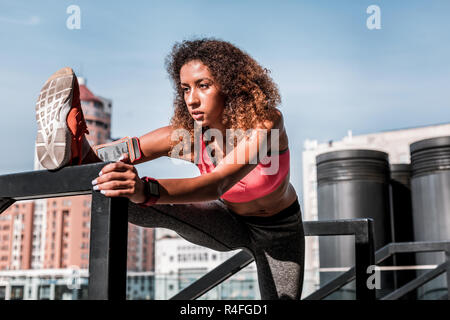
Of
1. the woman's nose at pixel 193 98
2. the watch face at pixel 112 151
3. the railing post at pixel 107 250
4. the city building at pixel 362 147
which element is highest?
the city building at pixel 362 147

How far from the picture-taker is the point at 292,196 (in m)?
1.74

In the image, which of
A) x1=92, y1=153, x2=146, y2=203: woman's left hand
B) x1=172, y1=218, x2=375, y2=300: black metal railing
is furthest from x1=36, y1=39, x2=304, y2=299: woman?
x1=172, y1=218, x2=375, y2=300: black metal railing

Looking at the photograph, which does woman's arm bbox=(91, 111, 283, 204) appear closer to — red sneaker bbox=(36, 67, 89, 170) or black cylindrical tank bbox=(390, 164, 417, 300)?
red sneaker bbox=(36, 67, 89, 170)

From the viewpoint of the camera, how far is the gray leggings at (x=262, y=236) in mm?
1633

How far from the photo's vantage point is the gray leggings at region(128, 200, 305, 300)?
5.36ft

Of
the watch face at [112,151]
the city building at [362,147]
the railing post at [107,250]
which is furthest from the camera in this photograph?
the city building at [362,147]

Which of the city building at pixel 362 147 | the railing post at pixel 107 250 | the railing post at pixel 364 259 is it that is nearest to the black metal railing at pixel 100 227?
the railing post at pixel 107 250

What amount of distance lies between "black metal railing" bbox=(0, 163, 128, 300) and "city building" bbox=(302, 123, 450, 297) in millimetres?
13496

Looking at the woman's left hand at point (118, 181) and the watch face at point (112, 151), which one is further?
the watch face at point (112, 151)

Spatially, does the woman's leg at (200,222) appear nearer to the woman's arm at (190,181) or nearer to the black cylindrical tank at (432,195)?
the woman's arm at (190,181)

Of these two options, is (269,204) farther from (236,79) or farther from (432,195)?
(432,195)

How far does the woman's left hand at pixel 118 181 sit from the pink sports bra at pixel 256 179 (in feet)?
1.94
